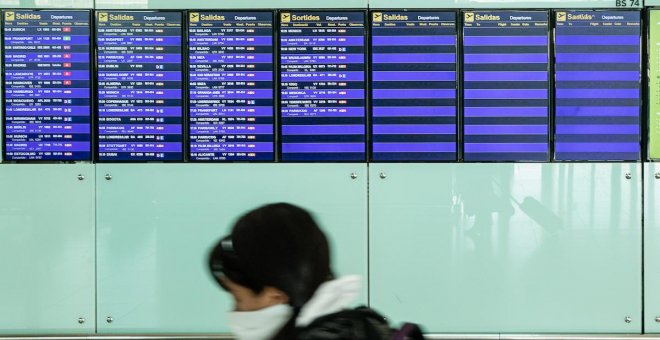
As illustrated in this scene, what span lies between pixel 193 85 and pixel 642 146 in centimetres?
260

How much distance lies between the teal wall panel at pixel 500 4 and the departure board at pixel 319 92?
34 centimetres

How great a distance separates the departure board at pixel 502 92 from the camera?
4117mm

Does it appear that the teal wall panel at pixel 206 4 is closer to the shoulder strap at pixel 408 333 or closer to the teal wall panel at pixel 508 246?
the teal wall panel at pixel 508 246

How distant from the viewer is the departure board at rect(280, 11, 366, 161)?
4.15 meters

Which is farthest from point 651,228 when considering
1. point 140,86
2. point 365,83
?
point 140,86

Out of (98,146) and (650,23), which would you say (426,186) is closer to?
(650,23)

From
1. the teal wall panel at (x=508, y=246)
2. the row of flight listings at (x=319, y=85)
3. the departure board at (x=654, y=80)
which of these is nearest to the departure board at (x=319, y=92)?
the row of flight listings at (x=319, y=85)

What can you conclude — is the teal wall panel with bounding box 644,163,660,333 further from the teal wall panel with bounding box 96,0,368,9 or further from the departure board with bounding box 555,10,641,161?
the teal wall panel with bounding box 96,0,368,9

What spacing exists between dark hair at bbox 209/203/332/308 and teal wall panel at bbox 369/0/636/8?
2.79 meters


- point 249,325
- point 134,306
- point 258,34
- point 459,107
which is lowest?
point 134,306

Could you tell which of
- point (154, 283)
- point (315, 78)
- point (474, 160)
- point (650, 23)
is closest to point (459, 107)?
point (474, 160)

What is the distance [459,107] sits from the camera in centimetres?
414

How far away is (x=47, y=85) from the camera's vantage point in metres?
4.20

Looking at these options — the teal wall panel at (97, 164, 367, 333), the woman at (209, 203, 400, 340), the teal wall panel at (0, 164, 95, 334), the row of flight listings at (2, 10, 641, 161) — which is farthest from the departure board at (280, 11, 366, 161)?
the woman at (209, 203, 400, 340)
